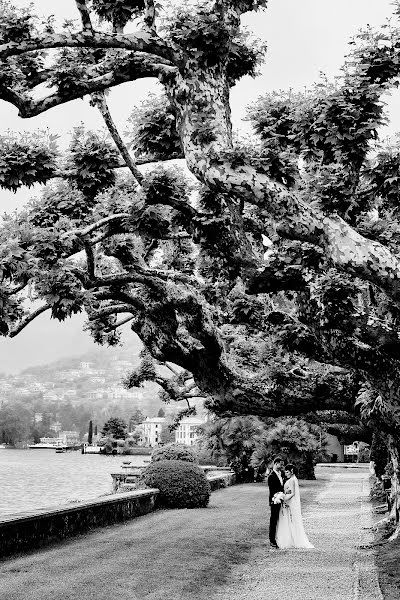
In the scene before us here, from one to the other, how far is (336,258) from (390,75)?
337 cm

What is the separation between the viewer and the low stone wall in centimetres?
1434

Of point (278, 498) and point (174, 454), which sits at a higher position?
point (174, 454)

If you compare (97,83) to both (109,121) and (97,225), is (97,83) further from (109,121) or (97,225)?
(97,225)

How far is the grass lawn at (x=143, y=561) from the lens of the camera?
11223mm

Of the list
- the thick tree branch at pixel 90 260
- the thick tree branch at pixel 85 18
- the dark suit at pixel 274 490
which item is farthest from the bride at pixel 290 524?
the thick tree branch at pixel 85 18

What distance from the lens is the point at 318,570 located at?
534 inches

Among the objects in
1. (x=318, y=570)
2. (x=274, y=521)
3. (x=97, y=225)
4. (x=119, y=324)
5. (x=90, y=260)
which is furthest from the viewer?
(x=119, y=324)

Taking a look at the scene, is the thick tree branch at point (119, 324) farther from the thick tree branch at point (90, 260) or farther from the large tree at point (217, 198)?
the thick tree branch at point (90, 260)

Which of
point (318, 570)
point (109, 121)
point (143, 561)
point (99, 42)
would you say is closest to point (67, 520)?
point (143, 561)

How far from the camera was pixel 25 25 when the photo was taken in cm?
964

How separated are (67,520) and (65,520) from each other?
101mm

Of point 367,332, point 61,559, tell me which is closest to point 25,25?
point 367,332

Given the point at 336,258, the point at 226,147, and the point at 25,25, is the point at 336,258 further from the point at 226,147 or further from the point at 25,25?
the point at 25,25

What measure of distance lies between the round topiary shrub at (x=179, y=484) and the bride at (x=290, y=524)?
811cm
